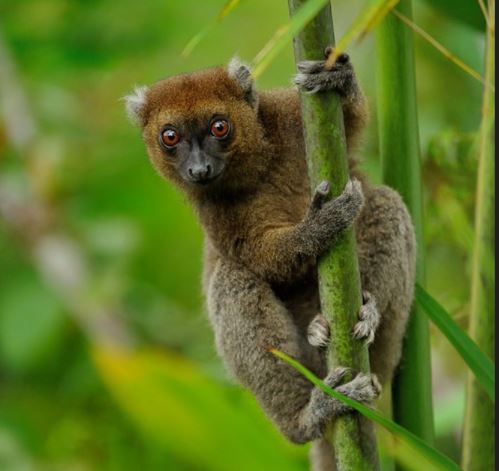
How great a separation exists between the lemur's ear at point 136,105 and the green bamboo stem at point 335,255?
2.04 metres

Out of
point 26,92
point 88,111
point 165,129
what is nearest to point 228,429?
point 165,129

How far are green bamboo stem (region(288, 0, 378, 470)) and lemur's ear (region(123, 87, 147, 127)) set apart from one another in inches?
80.2

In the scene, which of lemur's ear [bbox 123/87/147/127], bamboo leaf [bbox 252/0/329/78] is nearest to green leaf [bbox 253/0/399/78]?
bamboo leaf [bbox 252/0/329/78]

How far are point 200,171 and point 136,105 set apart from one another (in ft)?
2.60

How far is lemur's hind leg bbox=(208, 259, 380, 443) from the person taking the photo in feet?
16.4

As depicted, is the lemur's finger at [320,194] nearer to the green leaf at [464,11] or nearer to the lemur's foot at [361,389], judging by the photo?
the lemur's foot at [361,389]

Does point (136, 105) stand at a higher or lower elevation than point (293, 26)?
lower

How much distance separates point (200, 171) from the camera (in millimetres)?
4969

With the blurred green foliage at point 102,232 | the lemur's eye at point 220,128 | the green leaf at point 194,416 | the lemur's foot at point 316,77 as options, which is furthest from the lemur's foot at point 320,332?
the blurred green foliage at point 102,232

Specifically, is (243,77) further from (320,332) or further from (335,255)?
(335,255)

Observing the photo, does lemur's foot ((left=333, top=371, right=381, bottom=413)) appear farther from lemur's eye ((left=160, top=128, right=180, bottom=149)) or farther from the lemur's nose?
lemur's eye ((left=160, top=128, right=180, bottom=149))

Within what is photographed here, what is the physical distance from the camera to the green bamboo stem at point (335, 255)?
11.1ft

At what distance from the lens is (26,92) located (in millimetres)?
7961

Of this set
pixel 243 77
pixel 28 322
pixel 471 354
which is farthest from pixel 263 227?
pixel 28 322
